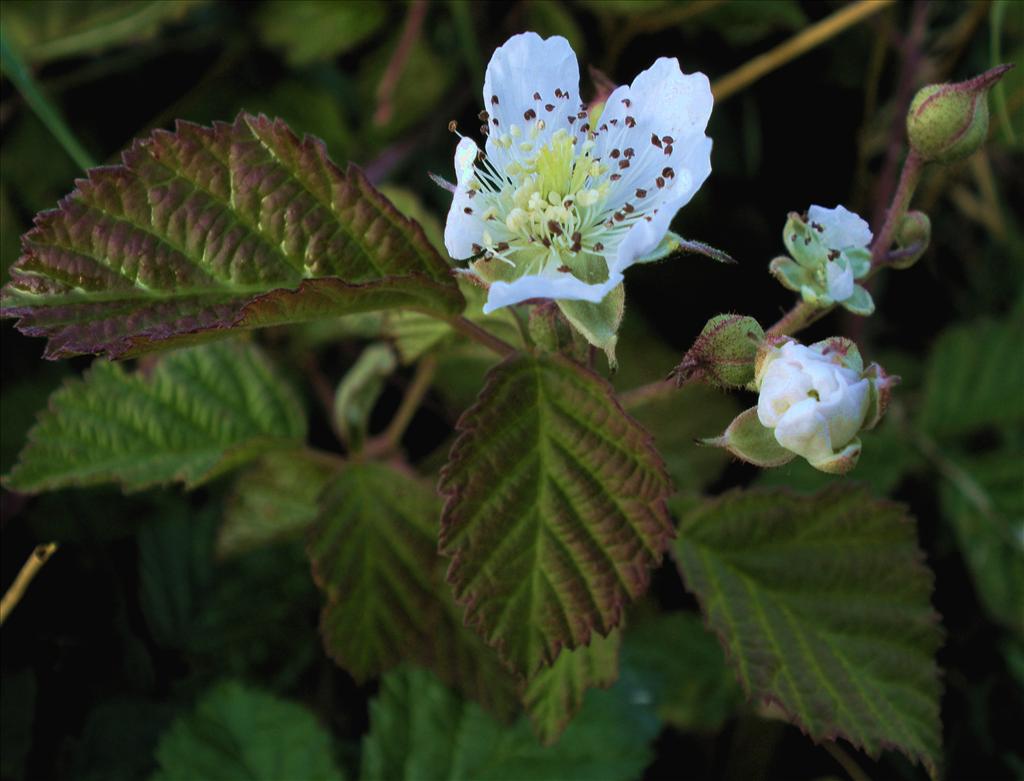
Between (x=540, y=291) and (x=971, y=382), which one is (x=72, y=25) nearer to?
(x=540, y=291)

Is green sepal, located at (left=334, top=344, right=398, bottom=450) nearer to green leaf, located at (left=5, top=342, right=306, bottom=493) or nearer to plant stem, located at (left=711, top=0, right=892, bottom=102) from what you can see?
green leaf, located at (left=5, top=342, right=306, bottom=493)

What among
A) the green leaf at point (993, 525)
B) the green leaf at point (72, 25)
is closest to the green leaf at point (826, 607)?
the green leaf at point (993, 525)

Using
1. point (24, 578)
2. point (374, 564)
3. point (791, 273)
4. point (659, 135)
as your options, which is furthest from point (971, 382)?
point (24, 578)

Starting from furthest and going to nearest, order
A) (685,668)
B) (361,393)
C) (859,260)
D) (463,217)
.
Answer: (685,668) < (361,393) < (859,260) < (463,217)

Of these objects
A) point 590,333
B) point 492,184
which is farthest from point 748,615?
point 492,184

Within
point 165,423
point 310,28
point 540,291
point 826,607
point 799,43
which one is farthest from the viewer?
point 310,28

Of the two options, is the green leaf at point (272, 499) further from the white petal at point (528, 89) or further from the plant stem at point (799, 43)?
the plant stem at point (799, 43)

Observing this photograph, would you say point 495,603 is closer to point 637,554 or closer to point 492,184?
point 637,554
